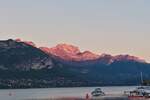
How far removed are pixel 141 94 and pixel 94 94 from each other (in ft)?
115

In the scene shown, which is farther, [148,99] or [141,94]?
[141,94]

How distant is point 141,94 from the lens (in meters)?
146

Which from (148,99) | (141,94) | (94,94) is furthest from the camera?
(94,94)

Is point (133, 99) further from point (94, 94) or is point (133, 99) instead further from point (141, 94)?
point (94, 94)

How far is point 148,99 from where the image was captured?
12988 cm

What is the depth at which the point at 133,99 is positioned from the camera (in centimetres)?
13350

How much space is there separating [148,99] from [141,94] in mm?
16128

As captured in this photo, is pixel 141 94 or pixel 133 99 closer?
pixel 133 99

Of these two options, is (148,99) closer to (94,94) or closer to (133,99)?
(133,99)

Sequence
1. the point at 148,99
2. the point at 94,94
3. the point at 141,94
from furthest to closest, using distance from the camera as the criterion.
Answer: the point at 94,94
the point at 141,94
the point at 148,99

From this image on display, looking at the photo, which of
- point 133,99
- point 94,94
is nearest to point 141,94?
point 133,99

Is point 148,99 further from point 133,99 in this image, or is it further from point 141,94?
point 141,94

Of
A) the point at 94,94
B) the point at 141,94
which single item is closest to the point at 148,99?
the point at 141,94

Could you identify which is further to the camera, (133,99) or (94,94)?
(94,94)
